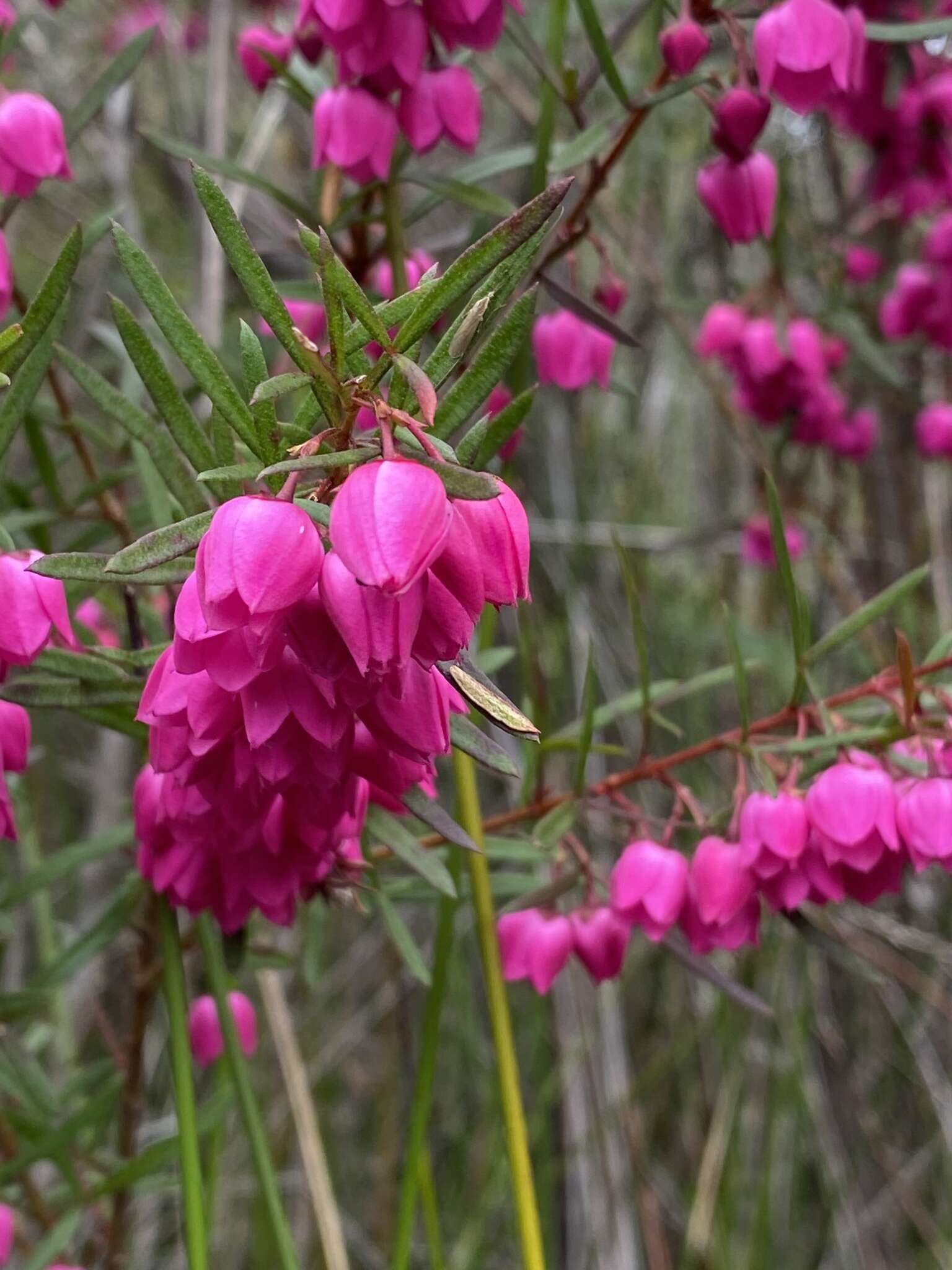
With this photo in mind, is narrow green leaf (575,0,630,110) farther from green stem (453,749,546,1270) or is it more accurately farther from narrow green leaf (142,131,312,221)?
green stem (453,749,546,1270)

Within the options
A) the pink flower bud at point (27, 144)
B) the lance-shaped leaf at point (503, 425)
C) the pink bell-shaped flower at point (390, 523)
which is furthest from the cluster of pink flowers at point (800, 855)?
the pink flower bud at point (27, 144)

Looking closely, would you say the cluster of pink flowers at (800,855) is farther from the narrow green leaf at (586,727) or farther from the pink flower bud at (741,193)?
the pink flower bud at (741,193)

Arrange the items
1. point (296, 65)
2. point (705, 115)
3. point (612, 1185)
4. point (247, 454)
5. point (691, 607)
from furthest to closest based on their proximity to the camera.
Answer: point (691, 607) → point (705, 115) → point (612, 1185) → point (296, 65) → point (247, 454)

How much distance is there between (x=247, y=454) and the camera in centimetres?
46

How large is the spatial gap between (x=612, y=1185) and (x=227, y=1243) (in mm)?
640

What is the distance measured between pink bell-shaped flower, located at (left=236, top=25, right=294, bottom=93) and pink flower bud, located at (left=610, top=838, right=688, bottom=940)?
1.60 ft

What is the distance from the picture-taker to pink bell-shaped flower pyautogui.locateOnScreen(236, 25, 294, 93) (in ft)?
2.57

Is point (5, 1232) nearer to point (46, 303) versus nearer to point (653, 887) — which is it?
point (653, 887)

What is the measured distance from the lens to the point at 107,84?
28.0 inches

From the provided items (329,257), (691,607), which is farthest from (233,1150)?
(329,257)

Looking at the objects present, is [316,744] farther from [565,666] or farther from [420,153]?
[565,666]

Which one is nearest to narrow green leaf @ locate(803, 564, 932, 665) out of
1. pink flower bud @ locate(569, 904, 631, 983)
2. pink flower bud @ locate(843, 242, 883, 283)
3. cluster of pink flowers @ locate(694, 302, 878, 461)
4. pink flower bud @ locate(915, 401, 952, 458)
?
pink flower bud @ locate(569, 904, 631, 983)

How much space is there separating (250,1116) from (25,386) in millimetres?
338

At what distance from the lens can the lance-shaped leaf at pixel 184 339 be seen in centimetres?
40
